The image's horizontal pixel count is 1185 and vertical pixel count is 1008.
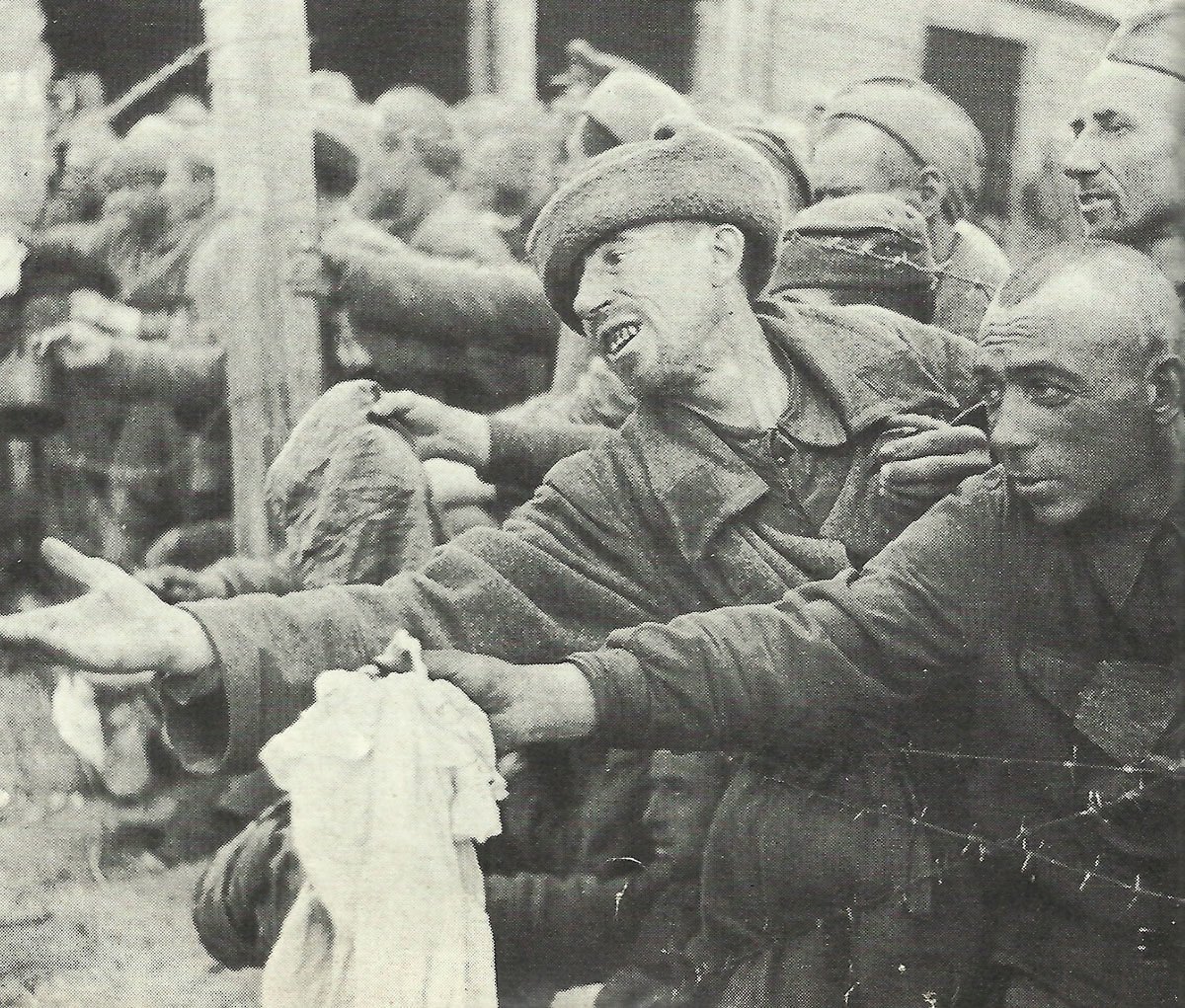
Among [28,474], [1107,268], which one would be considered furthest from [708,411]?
[28,474]

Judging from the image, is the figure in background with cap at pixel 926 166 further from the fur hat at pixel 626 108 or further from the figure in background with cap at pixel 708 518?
the fur hat at pixel 626 108

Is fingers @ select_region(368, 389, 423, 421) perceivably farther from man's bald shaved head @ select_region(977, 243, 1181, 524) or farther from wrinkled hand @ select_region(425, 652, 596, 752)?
man's bald shaved head @ select_region(977, 243, 1181, 524)

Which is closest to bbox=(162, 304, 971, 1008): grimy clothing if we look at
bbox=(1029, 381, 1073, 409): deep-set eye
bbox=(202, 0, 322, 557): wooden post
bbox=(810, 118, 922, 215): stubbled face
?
bbox=(1029, 381, 1073, 409): deep-set eye

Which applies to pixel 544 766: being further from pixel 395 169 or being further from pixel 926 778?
pixel 395 169

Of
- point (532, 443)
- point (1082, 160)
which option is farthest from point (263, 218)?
point (1082, 160)

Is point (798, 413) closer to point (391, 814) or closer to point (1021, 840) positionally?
point (1021, 840)

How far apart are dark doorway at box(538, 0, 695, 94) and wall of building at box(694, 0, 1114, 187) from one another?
0.04 metres

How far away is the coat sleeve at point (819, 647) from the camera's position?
3.66 metres

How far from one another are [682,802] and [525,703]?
46 centimetres

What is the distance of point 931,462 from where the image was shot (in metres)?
3.71

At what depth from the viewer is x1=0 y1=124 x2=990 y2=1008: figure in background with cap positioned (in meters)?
3.69

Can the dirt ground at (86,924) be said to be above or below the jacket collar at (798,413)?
below

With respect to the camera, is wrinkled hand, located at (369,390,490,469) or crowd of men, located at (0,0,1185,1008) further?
wrinkled hand, located at (369,390,490,469)

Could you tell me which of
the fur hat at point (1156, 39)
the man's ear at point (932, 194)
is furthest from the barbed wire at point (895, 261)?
the fur hat at point (1156, 39)
